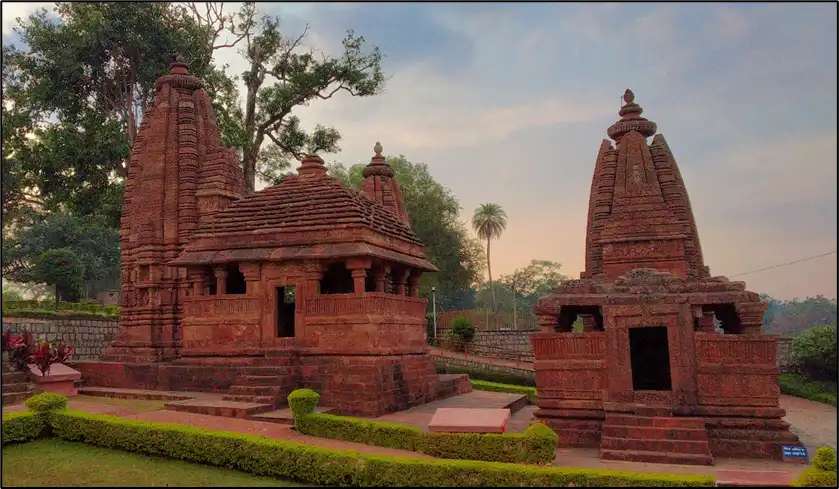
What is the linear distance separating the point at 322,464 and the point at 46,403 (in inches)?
195

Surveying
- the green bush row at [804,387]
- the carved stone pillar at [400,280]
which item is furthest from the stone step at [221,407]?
the green bush row at [804,387]

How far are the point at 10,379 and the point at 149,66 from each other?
14092 millimetres

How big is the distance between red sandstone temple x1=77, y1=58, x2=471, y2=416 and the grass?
77 cm

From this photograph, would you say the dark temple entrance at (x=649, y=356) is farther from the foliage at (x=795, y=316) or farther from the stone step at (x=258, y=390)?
the foliage at (x=795, y=316)

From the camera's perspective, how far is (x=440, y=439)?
28.6 ft

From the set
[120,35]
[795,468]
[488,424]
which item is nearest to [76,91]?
[120,35]

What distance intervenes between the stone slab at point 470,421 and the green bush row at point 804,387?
17.6 meters

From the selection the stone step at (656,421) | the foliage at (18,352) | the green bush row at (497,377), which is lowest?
the green bush row at (497,377)

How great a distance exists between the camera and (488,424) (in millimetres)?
8727

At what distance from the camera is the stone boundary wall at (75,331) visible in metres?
19.5

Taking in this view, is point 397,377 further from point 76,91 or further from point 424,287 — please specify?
point 424,287

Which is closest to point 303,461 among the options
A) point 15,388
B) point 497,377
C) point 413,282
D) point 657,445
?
point 657,445

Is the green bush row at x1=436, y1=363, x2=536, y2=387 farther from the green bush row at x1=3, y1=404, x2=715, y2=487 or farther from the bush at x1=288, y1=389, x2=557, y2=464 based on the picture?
the green bush row at x1=3, y1=404, x2=715, y2=487

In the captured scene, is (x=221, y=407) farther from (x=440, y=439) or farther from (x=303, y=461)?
(x=440, y=439)
